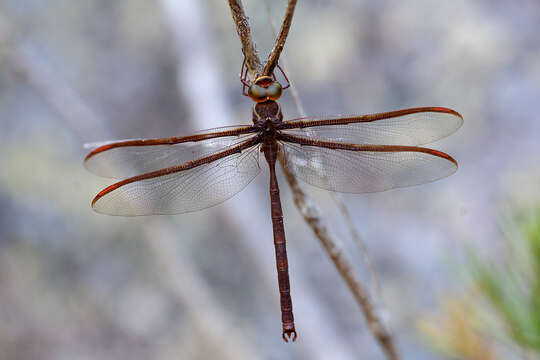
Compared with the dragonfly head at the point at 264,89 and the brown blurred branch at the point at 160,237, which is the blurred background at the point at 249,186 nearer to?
the brown blurred branch at the point at 160,237

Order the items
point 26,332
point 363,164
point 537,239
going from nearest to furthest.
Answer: point 537,239, point 363,164, point 26,332

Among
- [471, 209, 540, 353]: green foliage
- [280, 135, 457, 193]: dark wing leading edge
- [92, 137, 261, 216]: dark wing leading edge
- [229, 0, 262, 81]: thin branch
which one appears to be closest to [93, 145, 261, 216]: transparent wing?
[92, 137, 261, 216]: dark wing leading edge

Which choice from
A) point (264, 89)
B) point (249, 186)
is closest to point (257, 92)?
point (264, 89)

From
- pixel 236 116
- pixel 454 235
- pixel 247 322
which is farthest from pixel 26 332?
pixel 454 235

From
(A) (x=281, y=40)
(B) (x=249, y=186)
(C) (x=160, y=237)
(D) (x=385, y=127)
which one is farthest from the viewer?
(B) (x=249, y=186)

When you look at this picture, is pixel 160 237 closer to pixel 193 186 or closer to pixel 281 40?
pixel 193 186

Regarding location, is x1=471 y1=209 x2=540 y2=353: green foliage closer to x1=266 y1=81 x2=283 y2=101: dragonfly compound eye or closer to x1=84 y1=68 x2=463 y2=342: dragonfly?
x1=84 y1=68 x2=463 y2=342: dragonfly

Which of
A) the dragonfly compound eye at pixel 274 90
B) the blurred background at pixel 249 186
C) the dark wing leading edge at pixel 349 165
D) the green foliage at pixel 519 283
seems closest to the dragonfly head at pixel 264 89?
the dragonfly compound eye at pixel 274 90

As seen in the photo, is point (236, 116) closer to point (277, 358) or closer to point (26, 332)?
point (277, 358)
